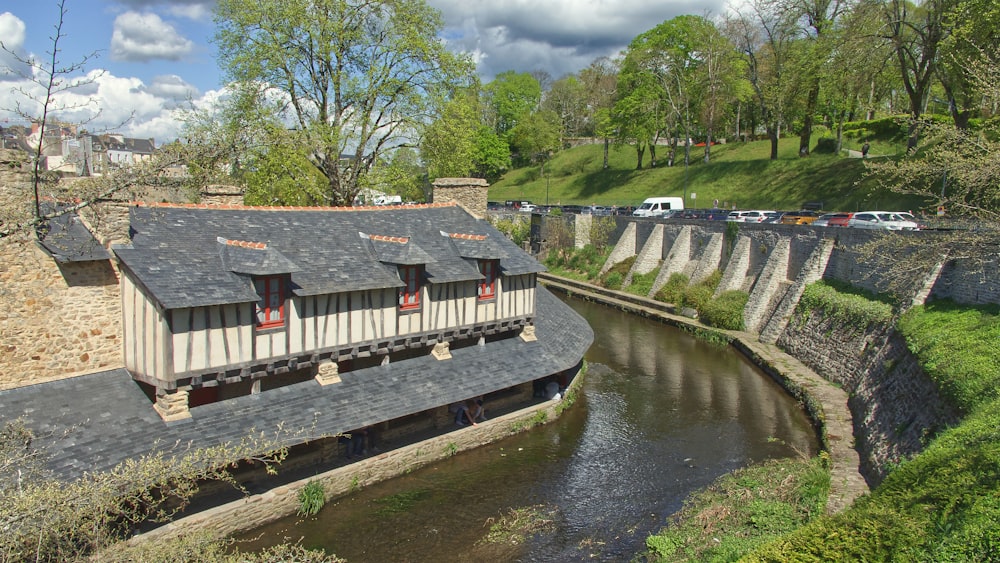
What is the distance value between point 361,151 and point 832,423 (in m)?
18.7

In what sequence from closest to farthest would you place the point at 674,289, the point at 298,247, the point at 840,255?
the point at 298,247
the point at 840,255
the point at 674,289

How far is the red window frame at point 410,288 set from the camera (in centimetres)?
1420


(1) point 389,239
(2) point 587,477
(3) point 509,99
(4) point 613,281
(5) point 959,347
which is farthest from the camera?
(3) point 509,99

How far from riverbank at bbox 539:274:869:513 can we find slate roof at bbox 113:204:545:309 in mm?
8110

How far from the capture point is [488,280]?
15906 millimetres

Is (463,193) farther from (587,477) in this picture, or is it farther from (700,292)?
→ (700,292)

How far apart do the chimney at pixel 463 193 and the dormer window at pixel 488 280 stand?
8.17 feet

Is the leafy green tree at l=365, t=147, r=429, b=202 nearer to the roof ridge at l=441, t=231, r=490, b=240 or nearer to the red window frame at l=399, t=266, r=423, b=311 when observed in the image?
the roof ridge at l=441, t=231, r=490, b=240

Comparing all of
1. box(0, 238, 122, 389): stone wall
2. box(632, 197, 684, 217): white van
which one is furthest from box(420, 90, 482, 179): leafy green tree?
box(632, 197, 684, 217): white van

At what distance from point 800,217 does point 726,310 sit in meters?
9.83

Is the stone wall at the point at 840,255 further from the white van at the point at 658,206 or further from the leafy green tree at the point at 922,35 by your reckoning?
the leafy green tree at the point at 922,35

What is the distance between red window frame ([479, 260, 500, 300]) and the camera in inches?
623

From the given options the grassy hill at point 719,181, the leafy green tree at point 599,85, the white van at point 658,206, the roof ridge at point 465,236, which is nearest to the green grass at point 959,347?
the grassy hill at point 719,181

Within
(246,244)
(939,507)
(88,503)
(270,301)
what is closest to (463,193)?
(246,244)
